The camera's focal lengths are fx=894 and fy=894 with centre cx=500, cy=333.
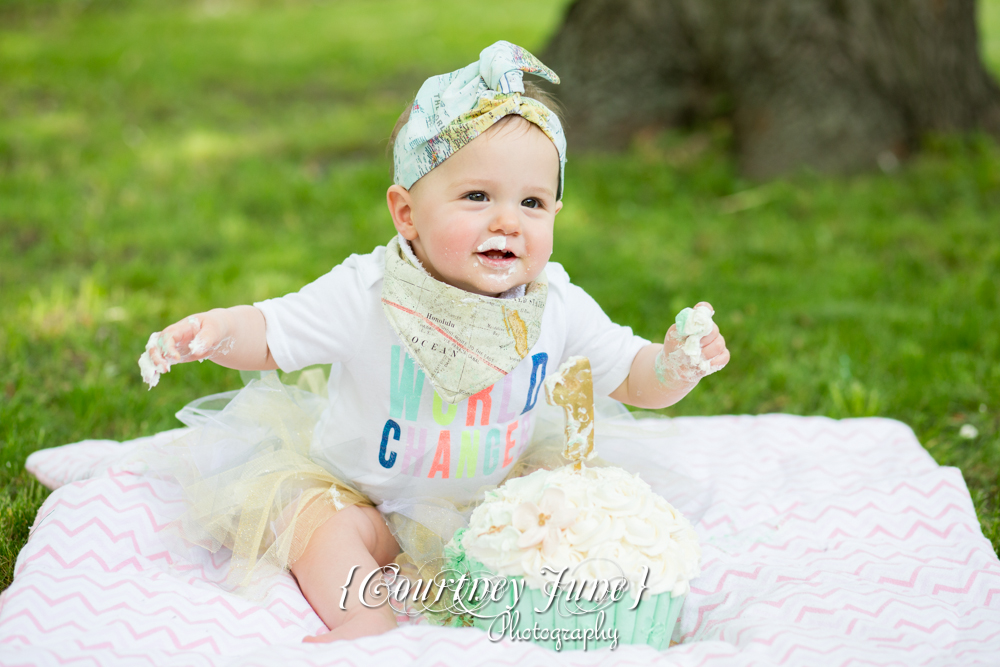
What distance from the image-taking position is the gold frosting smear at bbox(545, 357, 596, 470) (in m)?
1.85

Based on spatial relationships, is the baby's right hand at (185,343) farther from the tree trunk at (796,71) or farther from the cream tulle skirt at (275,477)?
the tree trunk at (796,71)

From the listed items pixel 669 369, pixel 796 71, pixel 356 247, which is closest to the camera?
pixel 669 369

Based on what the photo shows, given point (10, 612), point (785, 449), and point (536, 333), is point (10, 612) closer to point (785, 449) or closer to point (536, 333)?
point (536, 333)

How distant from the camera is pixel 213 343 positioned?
5.92 ft

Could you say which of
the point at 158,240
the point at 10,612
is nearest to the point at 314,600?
the point at 10,612

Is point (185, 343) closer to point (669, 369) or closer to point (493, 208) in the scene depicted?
point (493, 208)

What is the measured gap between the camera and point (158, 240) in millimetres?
3984

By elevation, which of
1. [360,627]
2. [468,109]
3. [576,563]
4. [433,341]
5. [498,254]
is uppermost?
[468,109]

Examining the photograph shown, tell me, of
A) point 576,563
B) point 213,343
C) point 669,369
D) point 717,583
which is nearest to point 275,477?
point 213,343

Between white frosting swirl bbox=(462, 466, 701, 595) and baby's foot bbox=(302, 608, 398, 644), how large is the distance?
0.23 m

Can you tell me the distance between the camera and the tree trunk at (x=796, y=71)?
482cm

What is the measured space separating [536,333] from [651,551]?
0.56 metres

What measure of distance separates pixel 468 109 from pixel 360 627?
1.08 metres

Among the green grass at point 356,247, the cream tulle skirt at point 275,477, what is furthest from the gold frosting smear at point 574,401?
the green grass at point 356,247
